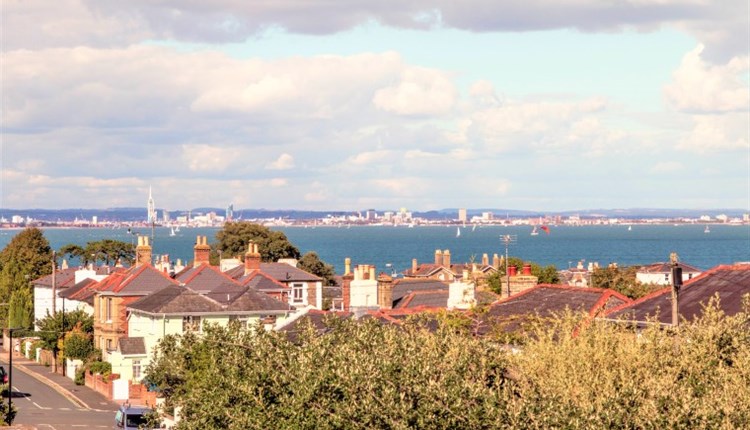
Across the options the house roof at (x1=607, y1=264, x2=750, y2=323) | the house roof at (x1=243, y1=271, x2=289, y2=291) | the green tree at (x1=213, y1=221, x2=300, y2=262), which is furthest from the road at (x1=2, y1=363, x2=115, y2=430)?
the green tree at (x1=213, y1=221, x2=300, y2=262)

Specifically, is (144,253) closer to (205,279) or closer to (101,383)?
(205,279)

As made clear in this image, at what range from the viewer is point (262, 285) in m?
83.8

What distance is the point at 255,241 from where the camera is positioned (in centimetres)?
15100

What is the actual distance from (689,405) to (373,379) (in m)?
7.11

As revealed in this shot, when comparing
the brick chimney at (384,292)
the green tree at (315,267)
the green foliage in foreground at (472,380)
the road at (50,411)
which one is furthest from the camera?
the green tree at (315,267)

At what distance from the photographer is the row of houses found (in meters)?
47.8

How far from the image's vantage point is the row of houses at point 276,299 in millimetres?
47781

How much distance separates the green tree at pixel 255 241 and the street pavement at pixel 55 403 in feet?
203

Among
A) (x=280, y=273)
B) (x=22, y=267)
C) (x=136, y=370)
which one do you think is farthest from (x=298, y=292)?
(x=22, y=267)

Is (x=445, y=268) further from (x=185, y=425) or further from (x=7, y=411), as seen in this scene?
(x=185, y=425)

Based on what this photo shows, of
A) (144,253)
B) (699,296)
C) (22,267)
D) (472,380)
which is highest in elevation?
(144,253)

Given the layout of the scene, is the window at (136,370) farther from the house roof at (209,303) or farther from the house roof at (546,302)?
the house roof at (546,302)

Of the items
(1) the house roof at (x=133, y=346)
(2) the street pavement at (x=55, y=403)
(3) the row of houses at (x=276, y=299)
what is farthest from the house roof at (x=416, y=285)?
(2) the street pavement at (x=55, y=403)

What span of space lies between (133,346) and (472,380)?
4864 cm
